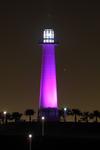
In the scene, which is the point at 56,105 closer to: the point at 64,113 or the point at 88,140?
the point at 64,113

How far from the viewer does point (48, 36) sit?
100 meters

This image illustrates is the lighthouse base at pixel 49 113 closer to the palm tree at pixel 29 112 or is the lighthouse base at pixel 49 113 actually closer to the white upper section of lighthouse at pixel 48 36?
the palm tree at pixel 29 112

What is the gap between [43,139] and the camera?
2227 inches

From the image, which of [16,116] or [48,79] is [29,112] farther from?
[48,79]

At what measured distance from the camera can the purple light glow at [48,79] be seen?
96062mm

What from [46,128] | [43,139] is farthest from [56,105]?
[43,139]

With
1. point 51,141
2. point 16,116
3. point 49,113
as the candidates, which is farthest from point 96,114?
point 51,141

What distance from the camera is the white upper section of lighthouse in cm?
9950

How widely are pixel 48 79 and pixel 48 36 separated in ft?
20.3

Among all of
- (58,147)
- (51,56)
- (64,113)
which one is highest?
(51,56)

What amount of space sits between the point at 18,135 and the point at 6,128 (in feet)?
37.4

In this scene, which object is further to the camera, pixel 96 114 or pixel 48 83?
pixel 48 83

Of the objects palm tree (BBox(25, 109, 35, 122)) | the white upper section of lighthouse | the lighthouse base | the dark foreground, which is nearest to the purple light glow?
the lighthouse base

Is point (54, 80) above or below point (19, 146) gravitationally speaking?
above
